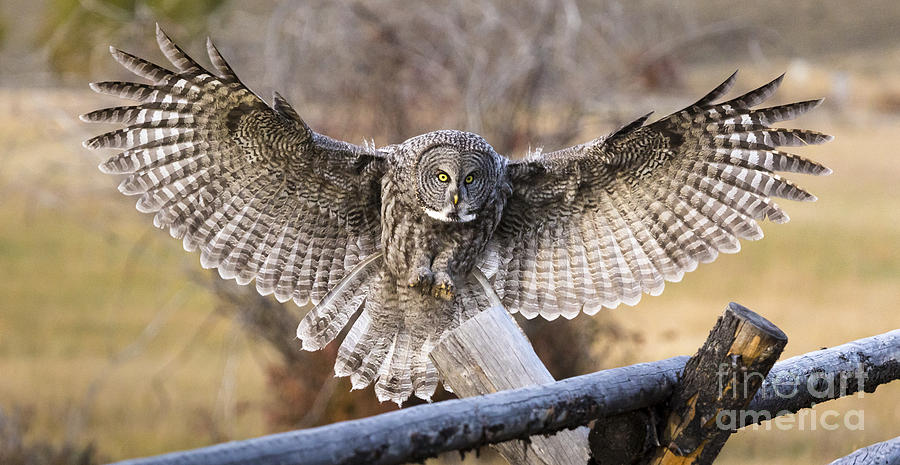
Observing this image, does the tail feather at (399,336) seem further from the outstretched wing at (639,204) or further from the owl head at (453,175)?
the owl head at (453,175)

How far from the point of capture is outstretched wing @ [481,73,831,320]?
11.8 feet

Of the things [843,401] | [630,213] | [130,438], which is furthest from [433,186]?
[843,401]

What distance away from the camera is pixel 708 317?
35.1ft

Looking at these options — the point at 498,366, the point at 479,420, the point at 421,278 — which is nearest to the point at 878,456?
the point at 498,366

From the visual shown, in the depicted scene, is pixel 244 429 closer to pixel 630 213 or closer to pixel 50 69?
pixel 50 69

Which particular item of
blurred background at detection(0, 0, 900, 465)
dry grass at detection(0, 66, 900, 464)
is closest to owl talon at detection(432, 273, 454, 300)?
blurred background at detection(0, 0, 900, 465)

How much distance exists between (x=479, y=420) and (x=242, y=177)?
197cm

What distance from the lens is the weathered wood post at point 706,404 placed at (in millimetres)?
2201

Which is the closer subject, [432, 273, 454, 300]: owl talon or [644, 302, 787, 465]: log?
[644, 302, 787, 465]: log

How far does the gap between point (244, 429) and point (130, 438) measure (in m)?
0.90

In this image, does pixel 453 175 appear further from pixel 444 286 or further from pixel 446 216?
pixel 444 286

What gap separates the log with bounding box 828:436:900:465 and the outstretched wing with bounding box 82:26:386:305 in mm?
2028

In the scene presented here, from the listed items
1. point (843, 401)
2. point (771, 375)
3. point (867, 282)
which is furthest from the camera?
point (867, 282)

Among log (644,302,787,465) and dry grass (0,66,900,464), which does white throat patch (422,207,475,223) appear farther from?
dry grass (0,66,900,464)
